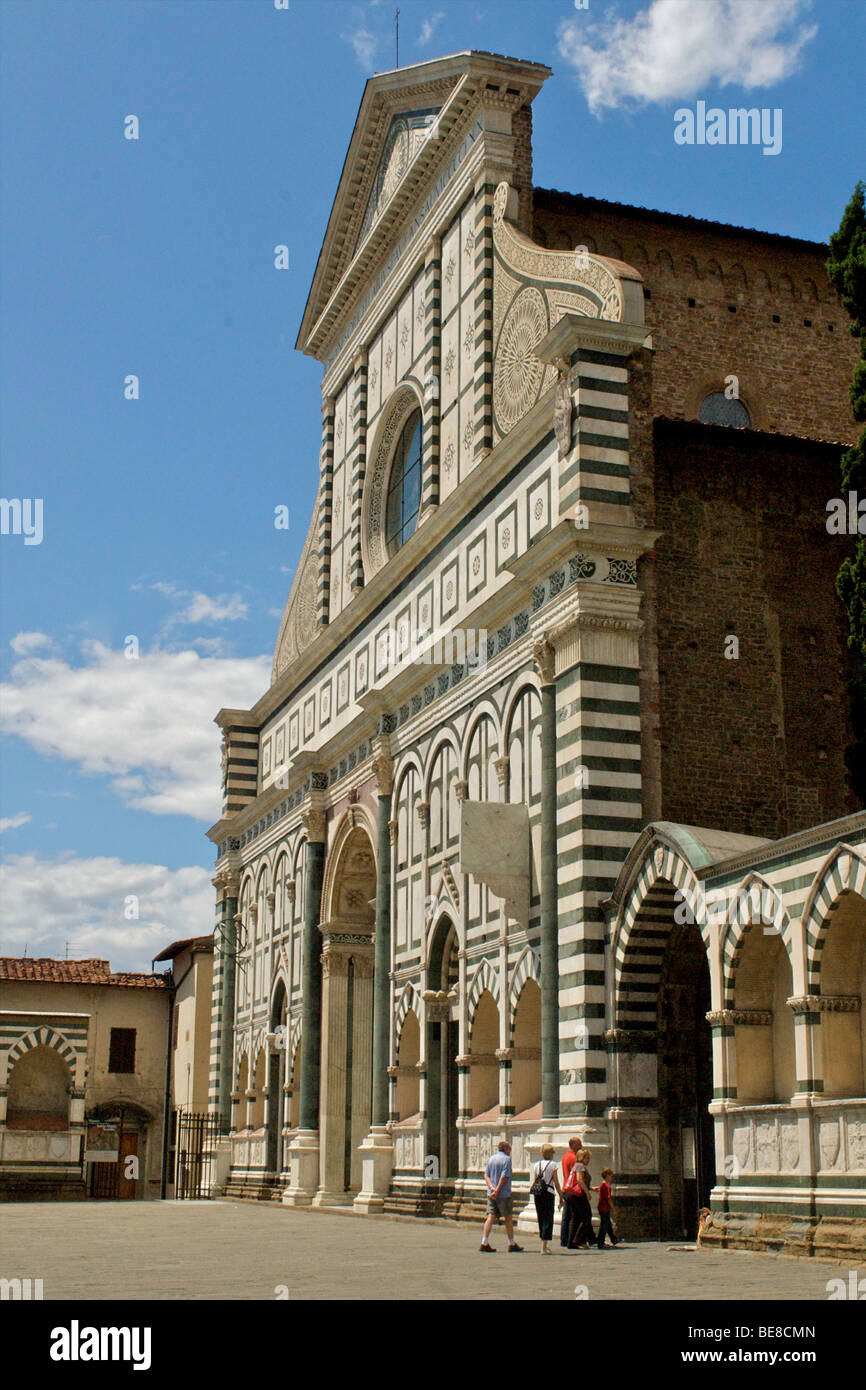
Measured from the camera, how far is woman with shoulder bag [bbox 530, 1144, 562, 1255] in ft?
49.7

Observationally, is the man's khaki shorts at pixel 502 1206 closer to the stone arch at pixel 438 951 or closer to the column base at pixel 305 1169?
the stone arch at pixel 438 951

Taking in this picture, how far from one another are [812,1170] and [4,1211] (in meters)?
18.5

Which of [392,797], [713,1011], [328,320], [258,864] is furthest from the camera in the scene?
[258,864]

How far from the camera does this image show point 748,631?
20.5 metres

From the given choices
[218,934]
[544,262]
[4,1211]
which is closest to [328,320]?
[544,262]

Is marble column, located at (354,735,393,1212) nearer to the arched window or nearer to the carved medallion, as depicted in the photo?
the arched window

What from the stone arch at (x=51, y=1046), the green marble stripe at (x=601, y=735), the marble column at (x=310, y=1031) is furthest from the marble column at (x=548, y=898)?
the stone arch at (x=51, y=1046)

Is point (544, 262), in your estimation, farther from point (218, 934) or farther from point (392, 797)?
point (218, 934)

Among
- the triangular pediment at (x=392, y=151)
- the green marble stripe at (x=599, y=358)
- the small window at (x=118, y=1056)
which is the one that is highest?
the triangular pediment at (x=392, y=151)

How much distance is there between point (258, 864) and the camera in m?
34.4

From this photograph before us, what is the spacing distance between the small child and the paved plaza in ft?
1.10

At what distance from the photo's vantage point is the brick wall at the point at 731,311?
972 inches

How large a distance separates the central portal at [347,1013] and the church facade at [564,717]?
0.21 ft

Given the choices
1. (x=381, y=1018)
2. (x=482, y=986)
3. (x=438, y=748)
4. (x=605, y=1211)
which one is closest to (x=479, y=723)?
(x=438, y=748)
